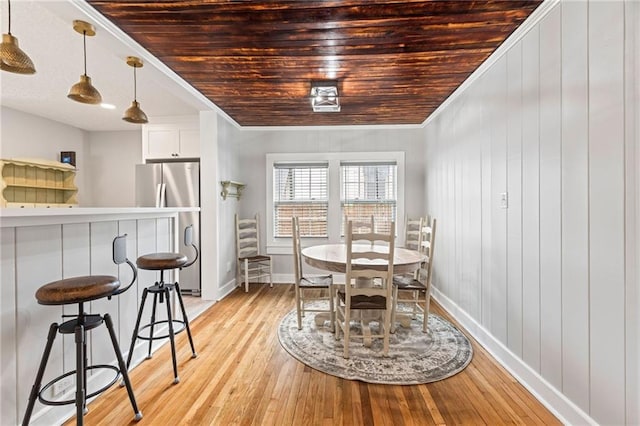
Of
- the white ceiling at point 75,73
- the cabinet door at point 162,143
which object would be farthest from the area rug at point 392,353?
the cabinet door at point 162,143

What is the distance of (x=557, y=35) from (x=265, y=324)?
329cm

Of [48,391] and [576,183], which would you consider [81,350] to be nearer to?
[48,391]

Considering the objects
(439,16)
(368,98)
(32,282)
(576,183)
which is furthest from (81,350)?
(368,98)

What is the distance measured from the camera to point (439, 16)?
1.94m

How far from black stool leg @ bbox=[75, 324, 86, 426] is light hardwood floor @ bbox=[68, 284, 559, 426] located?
442mm

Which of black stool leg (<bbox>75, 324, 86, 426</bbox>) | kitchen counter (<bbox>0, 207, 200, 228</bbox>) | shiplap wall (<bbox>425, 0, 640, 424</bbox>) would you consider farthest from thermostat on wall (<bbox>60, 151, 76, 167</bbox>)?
shiplap wall (<bbox>425, 0, 640, 424</bbox>)

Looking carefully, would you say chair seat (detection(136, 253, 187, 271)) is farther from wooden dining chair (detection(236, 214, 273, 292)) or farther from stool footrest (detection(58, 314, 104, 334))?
wooden dining chair (detection(236, 214, 273, 292))

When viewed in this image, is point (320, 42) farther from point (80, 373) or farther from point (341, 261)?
point (80, 373)

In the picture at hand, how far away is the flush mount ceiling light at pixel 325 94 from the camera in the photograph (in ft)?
9.73

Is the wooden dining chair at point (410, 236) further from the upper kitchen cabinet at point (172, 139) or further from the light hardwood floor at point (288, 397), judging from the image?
the upper kitchen cabinet at point (172, 139)

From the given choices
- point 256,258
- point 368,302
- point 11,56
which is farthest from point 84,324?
point 256,258

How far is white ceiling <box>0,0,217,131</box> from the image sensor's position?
2.03 m

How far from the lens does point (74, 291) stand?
1.37 meters

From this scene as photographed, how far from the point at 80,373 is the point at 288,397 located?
46.0 inches
